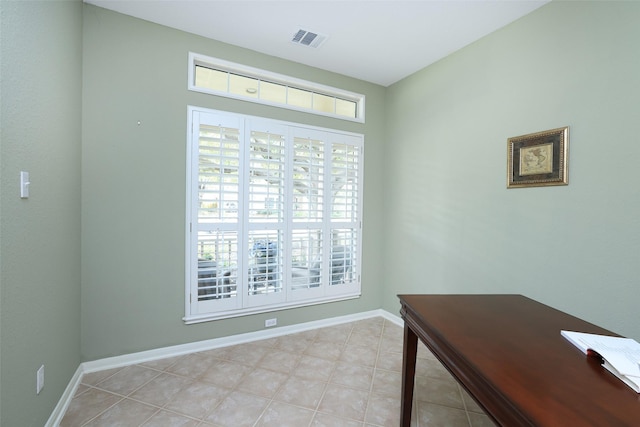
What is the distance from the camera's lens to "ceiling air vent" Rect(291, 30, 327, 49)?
7.94ft

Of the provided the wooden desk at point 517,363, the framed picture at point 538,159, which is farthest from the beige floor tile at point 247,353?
the framed picture at point 538,159

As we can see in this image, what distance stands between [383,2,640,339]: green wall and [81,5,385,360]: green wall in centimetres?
204

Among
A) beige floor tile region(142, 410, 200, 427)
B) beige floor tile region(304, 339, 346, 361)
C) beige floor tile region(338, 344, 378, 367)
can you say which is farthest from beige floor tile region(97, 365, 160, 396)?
beige floor tile region(338, 344, 378, 367)

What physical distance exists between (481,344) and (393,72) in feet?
9.55

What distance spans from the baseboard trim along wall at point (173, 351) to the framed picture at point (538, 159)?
198 cm

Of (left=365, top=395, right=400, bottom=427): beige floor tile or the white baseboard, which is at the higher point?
the white baseboard

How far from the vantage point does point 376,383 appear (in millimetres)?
2129

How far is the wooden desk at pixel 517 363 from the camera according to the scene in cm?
76

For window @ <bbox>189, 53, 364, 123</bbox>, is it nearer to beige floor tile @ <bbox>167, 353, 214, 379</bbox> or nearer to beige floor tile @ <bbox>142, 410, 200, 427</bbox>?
beige floor tile @ <bbox>167, 353, 214, 379</bbox>

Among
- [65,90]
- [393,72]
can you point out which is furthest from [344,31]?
[65,90]

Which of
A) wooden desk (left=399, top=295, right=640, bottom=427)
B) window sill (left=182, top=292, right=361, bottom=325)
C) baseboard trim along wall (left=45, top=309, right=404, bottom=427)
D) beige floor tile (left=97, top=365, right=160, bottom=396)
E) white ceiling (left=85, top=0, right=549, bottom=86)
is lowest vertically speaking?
beige floor tile (left=97, top=365, right=160, bottom=396)

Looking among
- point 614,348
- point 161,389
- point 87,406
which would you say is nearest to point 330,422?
point 161,389

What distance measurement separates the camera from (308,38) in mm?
2494

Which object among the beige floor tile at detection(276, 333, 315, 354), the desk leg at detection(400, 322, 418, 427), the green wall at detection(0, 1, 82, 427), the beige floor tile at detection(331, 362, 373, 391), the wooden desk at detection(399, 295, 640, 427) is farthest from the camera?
the beige floor tile at detection(276, 333, 315, 354)
